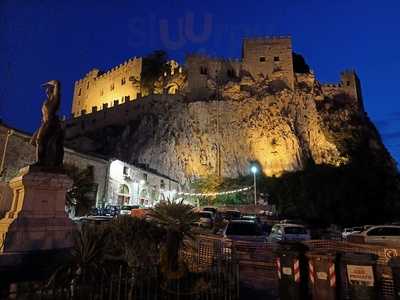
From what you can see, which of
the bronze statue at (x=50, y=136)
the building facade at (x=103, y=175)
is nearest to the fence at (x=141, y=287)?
the bronze statue at (x=50, y=136)

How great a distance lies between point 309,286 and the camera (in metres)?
6.50

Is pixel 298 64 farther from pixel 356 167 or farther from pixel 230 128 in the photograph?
pixel 356 167

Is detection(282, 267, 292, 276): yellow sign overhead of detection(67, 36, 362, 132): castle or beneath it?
beneath

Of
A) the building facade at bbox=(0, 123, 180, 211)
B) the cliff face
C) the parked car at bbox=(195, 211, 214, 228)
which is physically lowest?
the parked car at bbox=(195, 211, 214, 228)

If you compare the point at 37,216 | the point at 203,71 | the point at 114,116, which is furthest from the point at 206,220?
the point at 114,116

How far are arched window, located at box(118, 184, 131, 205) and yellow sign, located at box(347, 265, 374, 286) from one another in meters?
29.2

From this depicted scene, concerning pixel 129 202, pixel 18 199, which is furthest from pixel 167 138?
pixel 18 199

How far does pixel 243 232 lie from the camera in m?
12.6

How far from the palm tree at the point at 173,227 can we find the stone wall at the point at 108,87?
53257mm

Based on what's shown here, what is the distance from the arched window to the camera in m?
32.7

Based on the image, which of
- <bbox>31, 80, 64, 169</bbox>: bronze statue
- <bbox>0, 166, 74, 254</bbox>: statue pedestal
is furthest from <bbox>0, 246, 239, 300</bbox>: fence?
<bbox>31, 80, 64, 169</bbox>: bronze statue

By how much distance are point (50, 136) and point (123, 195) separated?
24501mm

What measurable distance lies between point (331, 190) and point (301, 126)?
58.0 ft

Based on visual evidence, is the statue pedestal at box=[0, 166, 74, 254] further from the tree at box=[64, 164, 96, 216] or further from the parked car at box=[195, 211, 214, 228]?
the parked car at box=[195, 211, 214, 228]
